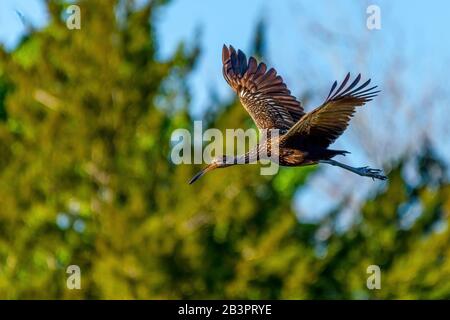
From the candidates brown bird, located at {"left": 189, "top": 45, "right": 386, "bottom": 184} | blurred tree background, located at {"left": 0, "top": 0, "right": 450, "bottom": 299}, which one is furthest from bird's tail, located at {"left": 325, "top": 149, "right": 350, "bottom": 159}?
blurred tree background, located at {"left": 0, "top": 0, "right": 450, "bottom": 299}

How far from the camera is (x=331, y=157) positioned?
24.1 ft

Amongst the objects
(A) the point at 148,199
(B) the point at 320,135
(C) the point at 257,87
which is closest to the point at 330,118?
(B) the point at 320,135

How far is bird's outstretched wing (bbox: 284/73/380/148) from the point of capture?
7156 millimetres

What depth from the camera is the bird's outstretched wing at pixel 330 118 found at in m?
7.16

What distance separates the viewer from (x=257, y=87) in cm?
953

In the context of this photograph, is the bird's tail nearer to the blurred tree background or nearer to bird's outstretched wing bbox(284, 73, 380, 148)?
bird's outstretched wing bbox(284, 73, 380, 148)

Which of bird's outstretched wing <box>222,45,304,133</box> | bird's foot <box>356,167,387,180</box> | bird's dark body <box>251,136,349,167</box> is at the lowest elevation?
bird's foot <box>356,167,387,180</box>

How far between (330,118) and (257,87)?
89.8 inches

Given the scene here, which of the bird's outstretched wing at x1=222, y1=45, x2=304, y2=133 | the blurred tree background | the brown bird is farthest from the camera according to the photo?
the blurred tree background

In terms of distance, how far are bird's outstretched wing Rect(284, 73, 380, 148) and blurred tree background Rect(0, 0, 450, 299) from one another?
1406 centimetres

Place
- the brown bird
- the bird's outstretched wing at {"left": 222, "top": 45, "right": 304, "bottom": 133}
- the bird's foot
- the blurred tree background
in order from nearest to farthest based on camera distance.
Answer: the bird's foot
the brown bird
the bird's outstretched wing at {"left": 222, "top": 45, "right": 304, "bottom": 133}
the blurred tree background

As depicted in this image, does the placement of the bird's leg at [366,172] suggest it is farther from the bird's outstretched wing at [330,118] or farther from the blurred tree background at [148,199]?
the blurred tree background at [148,199]

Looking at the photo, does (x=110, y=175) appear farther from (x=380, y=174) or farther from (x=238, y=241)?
(x=380, y=174)

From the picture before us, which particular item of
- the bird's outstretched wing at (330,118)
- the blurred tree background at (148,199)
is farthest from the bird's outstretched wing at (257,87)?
the blurred tree background at (148,199)
